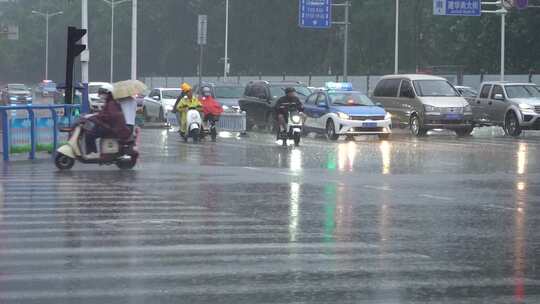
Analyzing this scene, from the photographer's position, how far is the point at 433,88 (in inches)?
1420

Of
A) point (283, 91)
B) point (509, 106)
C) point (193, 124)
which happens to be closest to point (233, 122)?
point (283, 91)

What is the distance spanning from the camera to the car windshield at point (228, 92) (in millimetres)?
42500

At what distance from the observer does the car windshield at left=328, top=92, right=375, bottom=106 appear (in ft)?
110

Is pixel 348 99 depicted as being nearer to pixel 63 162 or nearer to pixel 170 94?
pixel 170 94

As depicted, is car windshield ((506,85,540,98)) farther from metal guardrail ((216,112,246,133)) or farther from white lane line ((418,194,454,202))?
white lane line ((418,194,454,202))

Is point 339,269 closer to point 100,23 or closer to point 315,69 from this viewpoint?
point 315,69

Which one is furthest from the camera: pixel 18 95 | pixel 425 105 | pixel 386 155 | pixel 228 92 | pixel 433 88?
pixel 18 95

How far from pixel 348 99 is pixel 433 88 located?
370 centimetres

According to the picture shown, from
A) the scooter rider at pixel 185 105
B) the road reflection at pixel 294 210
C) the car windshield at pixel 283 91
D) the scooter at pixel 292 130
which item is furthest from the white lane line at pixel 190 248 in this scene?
the car windshield at pixel 283 91

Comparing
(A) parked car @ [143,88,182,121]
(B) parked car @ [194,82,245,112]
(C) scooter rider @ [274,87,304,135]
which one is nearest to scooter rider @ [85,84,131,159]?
(C) scooter rider @ [274,87,304,135]

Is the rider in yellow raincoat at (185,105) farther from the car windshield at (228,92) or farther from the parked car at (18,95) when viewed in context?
the parked car at (18,95)

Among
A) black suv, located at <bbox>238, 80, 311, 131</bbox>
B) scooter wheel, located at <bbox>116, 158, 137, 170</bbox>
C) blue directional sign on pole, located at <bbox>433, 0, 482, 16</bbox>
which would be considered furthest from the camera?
blue directional sign on pole, located at <bbox>433, 0, 482, 16</bbox>

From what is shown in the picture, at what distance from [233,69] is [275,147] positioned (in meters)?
85.1

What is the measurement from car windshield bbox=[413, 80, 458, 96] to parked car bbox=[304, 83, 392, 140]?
256 cm
